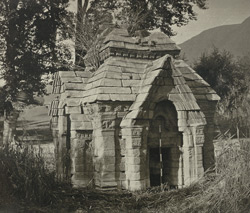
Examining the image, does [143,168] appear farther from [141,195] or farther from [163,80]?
[163,80]

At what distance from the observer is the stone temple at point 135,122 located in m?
7.42

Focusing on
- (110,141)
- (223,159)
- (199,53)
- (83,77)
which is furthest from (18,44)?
(199,53)

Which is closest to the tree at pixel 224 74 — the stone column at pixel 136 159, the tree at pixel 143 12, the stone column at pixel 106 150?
the tree at pixel 143 12

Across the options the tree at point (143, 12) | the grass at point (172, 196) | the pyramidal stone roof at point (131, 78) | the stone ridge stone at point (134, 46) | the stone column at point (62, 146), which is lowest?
the grass at point (172, 196)

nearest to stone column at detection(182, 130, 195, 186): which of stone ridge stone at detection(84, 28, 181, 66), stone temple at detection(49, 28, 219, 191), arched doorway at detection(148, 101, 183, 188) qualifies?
stone temple at detection(49, 28, 219, 191)

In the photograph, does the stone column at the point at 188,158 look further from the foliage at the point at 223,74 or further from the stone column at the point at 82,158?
the foliage at the point at 223,74

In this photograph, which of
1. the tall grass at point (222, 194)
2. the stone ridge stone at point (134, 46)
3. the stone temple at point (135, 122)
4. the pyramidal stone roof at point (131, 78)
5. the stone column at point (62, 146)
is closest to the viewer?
the tall grass at point (222, 194)

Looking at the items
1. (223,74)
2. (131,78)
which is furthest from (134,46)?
(223,74)

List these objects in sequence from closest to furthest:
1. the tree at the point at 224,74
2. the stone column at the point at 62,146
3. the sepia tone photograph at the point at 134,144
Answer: the sepia tone photograph at the point at 134,144 → the stone column at the point at 62,146 → the tree at the point at 224,74

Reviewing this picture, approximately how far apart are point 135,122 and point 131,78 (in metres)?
1.59

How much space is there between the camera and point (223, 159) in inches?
240

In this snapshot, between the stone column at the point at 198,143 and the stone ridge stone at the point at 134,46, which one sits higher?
the stone ridge stone at the point at 134,46

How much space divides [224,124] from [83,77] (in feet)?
72.0

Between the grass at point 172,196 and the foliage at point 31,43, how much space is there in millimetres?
12160
